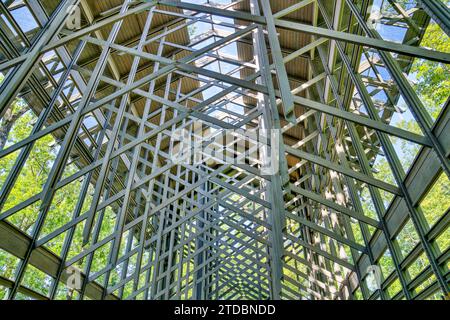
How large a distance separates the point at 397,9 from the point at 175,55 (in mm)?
10127

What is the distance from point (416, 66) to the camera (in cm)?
548

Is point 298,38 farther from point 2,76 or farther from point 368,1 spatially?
point 2,76

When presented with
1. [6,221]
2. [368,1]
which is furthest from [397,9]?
[6,221]

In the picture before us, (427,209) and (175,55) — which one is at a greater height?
(175,55)

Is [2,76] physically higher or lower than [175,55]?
lower

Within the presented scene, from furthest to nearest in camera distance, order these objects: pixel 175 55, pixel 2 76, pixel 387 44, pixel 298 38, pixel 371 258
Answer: pixel 175 55
pixel 298 38
pixel 371 258
pixel 2 76
pixel 387 44

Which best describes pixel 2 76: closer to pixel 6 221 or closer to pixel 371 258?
pixel 6 221

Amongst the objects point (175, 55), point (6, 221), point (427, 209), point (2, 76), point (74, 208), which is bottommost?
point (427, 209)

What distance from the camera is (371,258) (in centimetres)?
796

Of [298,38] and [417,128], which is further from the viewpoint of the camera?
[298,38]

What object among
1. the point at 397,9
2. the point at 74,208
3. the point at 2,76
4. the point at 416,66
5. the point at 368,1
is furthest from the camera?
the point at 74,208
